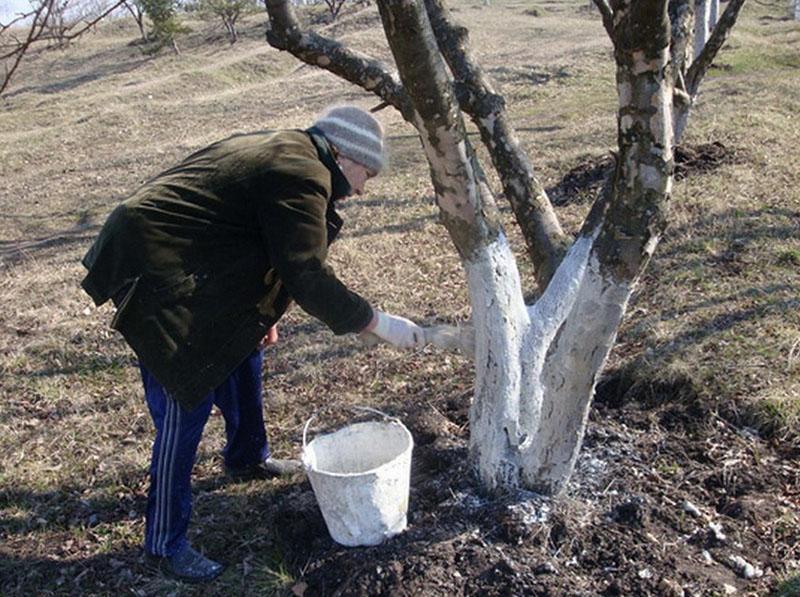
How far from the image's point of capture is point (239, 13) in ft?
95.8

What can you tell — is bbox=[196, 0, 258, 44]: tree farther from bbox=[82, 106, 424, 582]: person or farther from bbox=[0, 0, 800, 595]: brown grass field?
bbox=[82, 106, 424, 582]: person

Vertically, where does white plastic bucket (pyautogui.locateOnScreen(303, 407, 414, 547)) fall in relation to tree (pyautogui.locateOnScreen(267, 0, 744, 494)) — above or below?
below

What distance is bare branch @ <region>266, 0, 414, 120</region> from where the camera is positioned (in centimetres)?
312

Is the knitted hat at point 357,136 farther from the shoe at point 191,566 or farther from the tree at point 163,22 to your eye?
the tree at point 163,22

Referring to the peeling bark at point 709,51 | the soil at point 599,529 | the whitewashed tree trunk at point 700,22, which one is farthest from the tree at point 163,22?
the soil at point 599,529

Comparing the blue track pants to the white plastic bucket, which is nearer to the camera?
the white plastic bucket

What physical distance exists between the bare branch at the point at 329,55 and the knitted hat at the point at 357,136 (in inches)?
20.1

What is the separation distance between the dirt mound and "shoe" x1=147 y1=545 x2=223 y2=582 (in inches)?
205

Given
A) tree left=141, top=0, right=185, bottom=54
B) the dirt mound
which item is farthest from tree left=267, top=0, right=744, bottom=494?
tree left=141, top=0, right=185, bottom=54

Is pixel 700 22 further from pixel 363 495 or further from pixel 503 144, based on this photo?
pixel 363 495

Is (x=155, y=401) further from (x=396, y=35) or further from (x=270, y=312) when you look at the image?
(x=396, y=35)

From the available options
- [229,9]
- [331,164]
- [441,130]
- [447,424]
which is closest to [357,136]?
[331,164]

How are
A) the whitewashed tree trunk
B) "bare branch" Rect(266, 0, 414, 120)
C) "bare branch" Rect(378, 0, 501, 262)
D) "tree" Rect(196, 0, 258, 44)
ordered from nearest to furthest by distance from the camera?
"bare branch" Rect(378, 0, 501, 262) → "bare branch" Rect(266, 0, 414, 120) → the whitewashed tree trunk → "tree" Rect(196, 0, 258, 44)

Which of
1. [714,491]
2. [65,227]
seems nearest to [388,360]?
[714,491]
